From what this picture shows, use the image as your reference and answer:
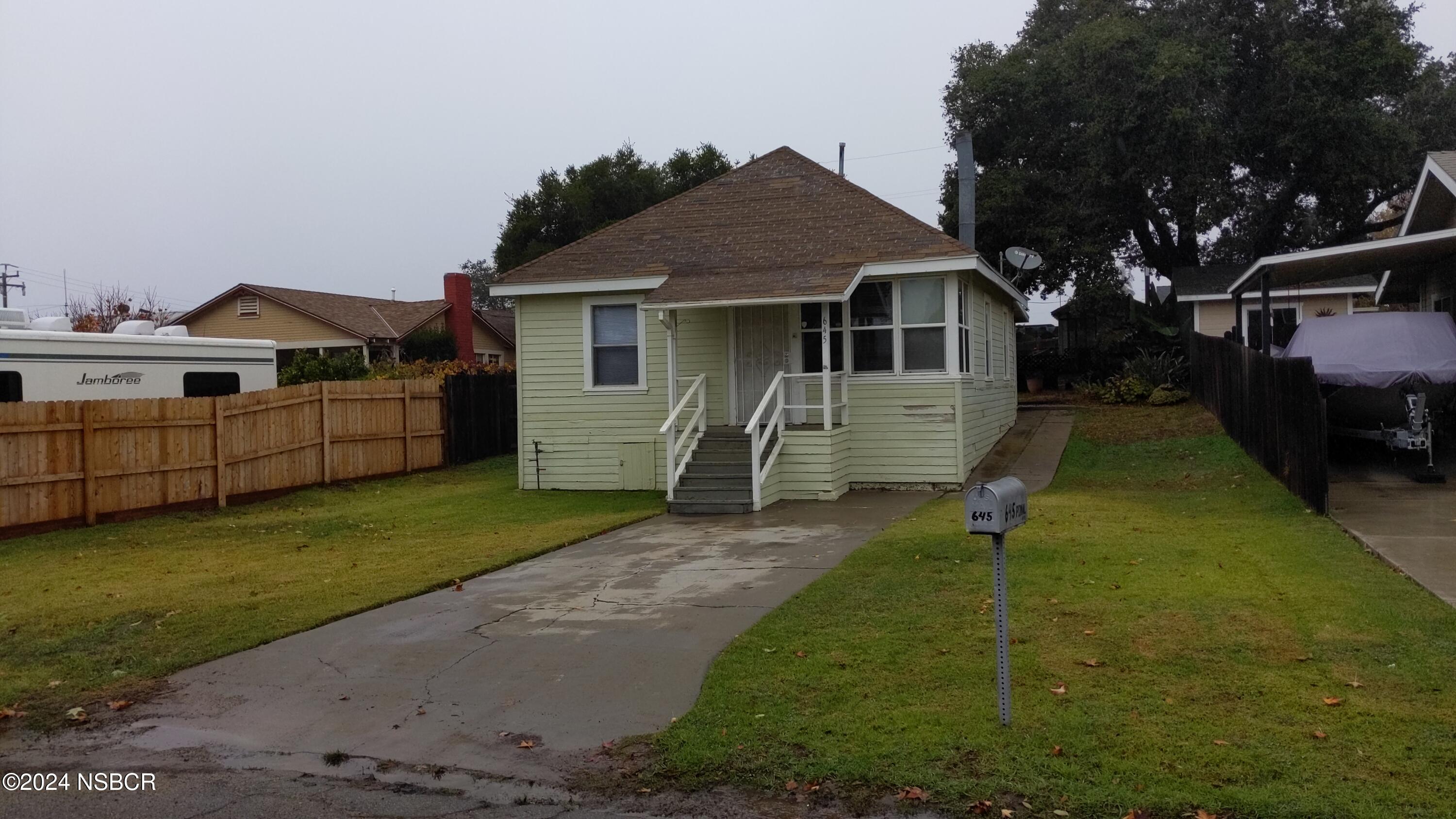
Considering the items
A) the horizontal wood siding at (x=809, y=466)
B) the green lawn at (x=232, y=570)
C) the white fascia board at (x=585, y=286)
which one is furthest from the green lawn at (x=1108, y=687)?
the white fascia board at (x=585, y=286)

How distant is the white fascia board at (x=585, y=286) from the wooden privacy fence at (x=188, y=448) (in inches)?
160

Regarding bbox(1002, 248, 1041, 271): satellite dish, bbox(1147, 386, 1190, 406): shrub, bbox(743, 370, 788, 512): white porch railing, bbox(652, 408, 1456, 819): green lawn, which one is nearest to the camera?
bbox(652, 408, 1456, 819): green lawn

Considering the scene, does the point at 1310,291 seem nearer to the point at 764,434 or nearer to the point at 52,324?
the point at 764,434

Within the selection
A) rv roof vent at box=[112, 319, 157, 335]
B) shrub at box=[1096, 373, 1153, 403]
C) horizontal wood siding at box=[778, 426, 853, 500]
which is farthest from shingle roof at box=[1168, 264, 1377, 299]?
rv roof vent at box=[112, 319, 157, 335]

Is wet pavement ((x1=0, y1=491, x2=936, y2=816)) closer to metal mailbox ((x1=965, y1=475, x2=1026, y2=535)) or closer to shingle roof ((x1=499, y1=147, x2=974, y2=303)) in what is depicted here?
metal mailbox ((x1=965, y1=475, x2=1026, y2=535))

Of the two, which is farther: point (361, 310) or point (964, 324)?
point (361, 310)

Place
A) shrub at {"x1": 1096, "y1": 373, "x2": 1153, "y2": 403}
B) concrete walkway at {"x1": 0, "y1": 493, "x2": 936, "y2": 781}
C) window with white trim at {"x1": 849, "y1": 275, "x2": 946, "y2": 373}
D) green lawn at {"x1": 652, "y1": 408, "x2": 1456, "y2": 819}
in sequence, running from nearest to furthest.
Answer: green lawn at {"x1": 652, "y1": 408, "x2": 1456, "y2": 819}, concrete walkway at {"x1": 0, "y1": 493, "x2": 936, "y2": 781}, window with white trim at {"x1": 849, "y1": 275, "x2": 946, "y2": 373}, shrub at {"x1": 1096, "y1": 373, "x2": 1153, "y2": 403}

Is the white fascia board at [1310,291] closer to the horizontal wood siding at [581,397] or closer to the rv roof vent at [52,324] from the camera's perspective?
the horizontal wood siding at [581,397]

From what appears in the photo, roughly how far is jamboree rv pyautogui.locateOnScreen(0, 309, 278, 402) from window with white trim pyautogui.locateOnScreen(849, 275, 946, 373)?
10707 millimetres

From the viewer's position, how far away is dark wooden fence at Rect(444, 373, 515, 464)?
2261 cm

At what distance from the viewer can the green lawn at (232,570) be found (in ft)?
25.1

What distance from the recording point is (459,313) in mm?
38625

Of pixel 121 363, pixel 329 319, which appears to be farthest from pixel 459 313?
pixel 121 363

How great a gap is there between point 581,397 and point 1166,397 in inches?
550
